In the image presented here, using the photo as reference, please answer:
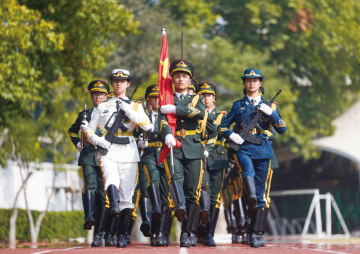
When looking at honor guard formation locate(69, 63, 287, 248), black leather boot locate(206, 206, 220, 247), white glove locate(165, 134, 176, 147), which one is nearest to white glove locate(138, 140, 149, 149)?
honor guard formation locate(69, 63, 287, 248)

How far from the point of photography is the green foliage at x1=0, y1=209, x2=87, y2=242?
A: 18.1 m

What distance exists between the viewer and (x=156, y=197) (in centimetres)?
976

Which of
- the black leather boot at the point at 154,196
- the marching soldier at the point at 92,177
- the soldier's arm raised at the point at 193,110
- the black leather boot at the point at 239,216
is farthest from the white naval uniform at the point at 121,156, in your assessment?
the black leather boot at the point at 239,216

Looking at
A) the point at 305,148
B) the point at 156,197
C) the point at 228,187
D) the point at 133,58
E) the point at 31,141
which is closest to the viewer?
the point at 156,197

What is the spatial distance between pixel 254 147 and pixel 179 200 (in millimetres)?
1407

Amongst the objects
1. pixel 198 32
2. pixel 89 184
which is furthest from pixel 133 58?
pixel 89 184

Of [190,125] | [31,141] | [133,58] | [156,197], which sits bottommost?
[156,197]

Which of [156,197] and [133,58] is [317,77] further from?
[156,197]

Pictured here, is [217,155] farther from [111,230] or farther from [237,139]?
[111,230]

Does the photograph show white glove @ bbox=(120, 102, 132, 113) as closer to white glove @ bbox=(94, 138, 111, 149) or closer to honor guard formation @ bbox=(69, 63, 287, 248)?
honor guard formation @ bbox=(69, 63, 287, 248)

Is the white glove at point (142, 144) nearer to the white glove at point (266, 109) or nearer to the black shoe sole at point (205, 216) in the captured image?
the black shoe sole at point (205, 216)

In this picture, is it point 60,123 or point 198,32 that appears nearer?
point 60,123

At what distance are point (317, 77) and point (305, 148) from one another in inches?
132

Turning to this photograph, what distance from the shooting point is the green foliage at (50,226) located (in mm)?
18148
